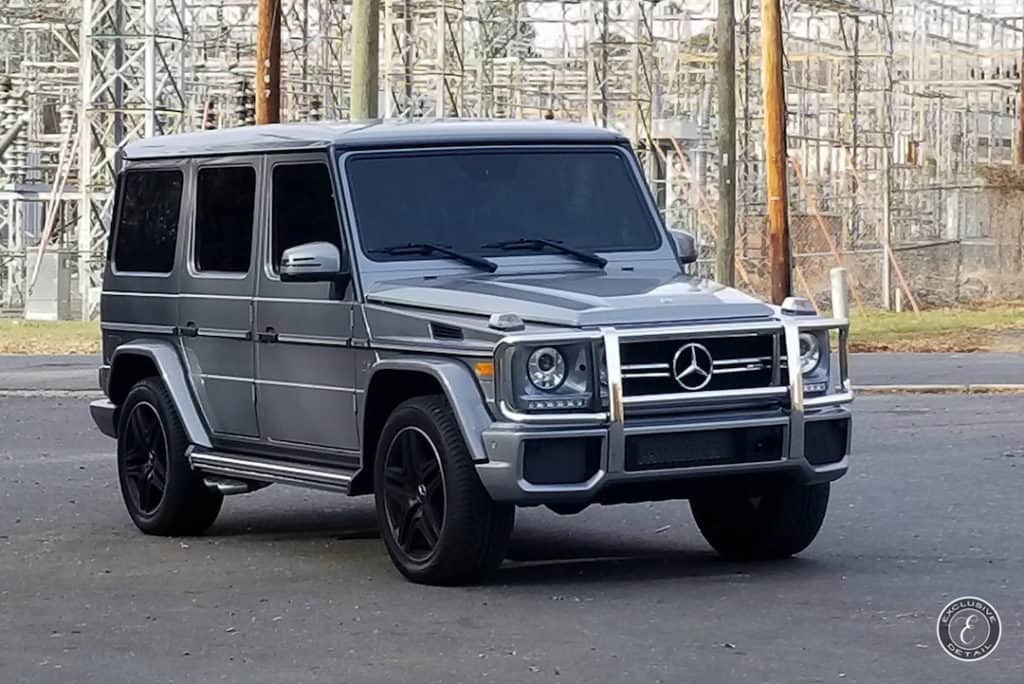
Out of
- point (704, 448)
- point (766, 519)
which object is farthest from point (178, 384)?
point (704, 448)

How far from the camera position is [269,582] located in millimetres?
10133

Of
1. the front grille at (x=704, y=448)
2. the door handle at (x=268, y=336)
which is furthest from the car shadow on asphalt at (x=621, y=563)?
the door handle at (x=268, y=336)

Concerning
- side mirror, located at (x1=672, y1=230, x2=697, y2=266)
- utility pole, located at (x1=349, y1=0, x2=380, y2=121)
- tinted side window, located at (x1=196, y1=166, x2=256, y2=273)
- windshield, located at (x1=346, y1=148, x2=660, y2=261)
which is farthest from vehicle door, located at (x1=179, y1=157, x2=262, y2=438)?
utility pole, located at (x1=349, y1=0, x2=380, y2=121)

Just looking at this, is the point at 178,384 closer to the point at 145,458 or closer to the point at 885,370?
the point at 145,458

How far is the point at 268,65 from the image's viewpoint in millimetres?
30094

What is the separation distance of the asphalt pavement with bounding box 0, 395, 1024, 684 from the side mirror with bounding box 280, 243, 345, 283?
1348mm

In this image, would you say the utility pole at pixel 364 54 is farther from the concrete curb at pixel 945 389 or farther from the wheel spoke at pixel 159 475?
the wheel spoke at pixel 159 475

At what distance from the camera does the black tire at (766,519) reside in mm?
10375

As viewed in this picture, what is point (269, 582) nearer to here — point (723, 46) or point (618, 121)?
point (723, 46)

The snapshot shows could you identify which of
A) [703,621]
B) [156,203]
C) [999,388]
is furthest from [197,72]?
[703,621]

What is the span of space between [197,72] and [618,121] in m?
12.1

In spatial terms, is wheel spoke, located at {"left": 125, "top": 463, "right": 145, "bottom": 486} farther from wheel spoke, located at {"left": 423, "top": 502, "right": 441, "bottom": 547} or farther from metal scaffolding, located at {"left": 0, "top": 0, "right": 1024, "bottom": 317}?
metal scaffolding, located at {"left": 0, "top": 0, "right": 1024, "bottom": 317}

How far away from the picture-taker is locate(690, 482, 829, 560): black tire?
408 inches

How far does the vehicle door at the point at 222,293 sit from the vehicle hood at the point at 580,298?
122 cm
